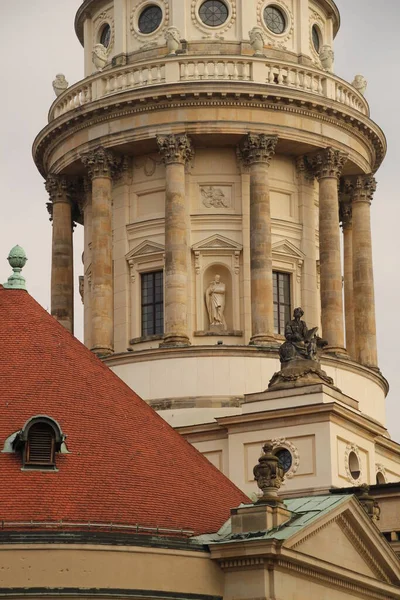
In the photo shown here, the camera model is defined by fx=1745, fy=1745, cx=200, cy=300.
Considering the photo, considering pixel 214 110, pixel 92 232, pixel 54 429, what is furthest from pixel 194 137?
pixel 54 429

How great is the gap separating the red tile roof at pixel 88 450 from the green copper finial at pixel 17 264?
0.52m

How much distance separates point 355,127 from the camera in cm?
6806

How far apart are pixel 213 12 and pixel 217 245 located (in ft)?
31.4

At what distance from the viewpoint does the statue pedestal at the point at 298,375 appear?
2299 inches

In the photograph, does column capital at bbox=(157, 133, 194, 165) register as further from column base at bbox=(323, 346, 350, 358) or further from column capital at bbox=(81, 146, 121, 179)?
column base at bbox=(323, 346, 350, 358)

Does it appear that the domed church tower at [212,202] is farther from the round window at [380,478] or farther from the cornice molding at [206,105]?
the round window at [380,478]

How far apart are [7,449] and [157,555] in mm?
4288

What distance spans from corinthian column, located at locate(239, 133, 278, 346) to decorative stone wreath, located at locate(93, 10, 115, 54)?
7.84m

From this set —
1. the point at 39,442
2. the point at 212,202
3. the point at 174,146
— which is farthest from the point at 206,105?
the point at 39,442

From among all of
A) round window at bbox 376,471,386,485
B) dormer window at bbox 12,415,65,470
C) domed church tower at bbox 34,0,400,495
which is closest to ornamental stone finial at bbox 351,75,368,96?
domed church tower at bbox 34,0,400,495

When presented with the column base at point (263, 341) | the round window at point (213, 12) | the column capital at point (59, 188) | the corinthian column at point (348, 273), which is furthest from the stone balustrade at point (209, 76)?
the column base at point (263, 341)

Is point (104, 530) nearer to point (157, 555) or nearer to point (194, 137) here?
point (157, 555)

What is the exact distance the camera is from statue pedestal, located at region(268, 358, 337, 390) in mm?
58406

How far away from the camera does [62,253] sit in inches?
2729
